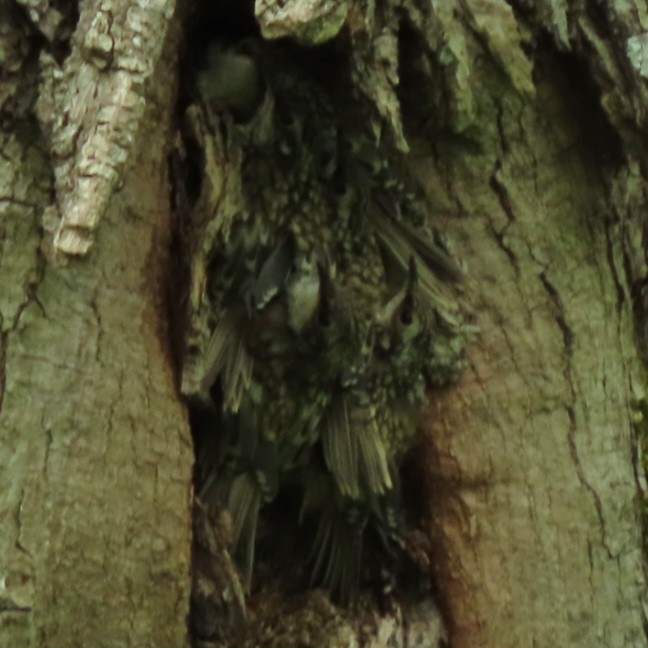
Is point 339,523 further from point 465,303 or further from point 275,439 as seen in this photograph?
point 465,303

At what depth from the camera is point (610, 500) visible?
1.20 meters

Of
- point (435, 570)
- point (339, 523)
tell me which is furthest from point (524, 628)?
point (339, 523)

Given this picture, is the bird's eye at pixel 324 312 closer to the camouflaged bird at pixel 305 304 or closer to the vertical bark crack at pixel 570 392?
the camouflaged bird at pixel 305 304

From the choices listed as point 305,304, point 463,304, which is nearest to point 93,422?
point 305,304

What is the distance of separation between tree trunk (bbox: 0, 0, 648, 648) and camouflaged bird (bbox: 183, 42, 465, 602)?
5cm

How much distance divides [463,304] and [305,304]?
0.23 metres

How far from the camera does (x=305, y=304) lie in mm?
1094

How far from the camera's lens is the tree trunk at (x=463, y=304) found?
0.92 meters

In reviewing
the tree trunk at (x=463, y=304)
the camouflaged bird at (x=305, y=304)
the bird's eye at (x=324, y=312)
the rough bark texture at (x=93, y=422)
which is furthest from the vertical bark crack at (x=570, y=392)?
the rough bark texture at (x=93, y=422)

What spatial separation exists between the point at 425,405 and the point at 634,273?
1.05 feet

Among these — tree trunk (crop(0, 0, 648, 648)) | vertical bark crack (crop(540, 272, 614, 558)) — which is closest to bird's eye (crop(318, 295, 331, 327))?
tree trunk (crop(0, 0, 648, 648))

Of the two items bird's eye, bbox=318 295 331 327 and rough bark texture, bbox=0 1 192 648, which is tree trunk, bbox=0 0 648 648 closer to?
rough bark texture, bbox=0 1 192 648

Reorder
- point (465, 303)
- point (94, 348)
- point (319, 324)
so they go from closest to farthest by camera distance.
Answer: point (94, 348) → point (319, 324) → point (465, 303)

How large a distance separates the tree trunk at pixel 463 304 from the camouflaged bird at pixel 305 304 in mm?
47
